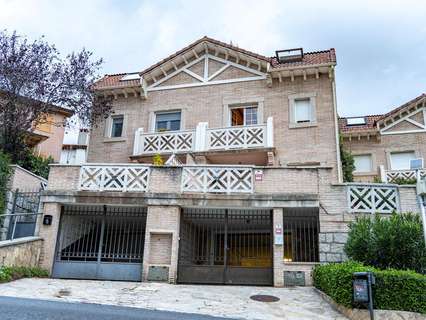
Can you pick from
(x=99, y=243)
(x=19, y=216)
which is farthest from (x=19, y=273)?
(x=19, y=216)

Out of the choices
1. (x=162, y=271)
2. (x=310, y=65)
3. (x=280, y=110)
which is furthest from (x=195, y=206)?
(x=310, y=65)

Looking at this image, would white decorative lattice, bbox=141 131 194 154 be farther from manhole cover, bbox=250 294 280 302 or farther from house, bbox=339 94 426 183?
house, bbox=339 94 426 183

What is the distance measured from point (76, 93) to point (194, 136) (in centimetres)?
519

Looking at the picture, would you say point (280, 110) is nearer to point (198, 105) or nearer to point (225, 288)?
point (198, 105)

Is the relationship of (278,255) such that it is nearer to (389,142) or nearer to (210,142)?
(210,142)

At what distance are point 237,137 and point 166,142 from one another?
298cm

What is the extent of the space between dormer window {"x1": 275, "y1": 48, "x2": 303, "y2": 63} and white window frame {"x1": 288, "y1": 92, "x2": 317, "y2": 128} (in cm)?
187

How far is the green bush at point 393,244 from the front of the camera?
8930mm

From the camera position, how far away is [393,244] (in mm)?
9047

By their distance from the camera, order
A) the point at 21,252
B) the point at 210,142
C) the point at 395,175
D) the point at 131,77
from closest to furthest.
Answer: the point at 21,252 → the point at 210,142 → the point at 131,77 → the point at 395,175

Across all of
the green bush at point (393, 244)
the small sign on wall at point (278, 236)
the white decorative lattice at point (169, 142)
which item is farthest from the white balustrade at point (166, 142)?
the green bush at point (393, 244)

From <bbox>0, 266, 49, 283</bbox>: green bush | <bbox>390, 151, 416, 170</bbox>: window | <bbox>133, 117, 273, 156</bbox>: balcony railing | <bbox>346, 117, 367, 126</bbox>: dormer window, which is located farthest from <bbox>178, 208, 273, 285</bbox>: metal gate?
<bbox>346, 117, 367, 126</bbox>: dormer window

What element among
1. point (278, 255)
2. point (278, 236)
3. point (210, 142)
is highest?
point (210, 142)

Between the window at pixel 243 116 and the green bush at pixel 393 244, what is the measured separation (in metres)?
8.15
